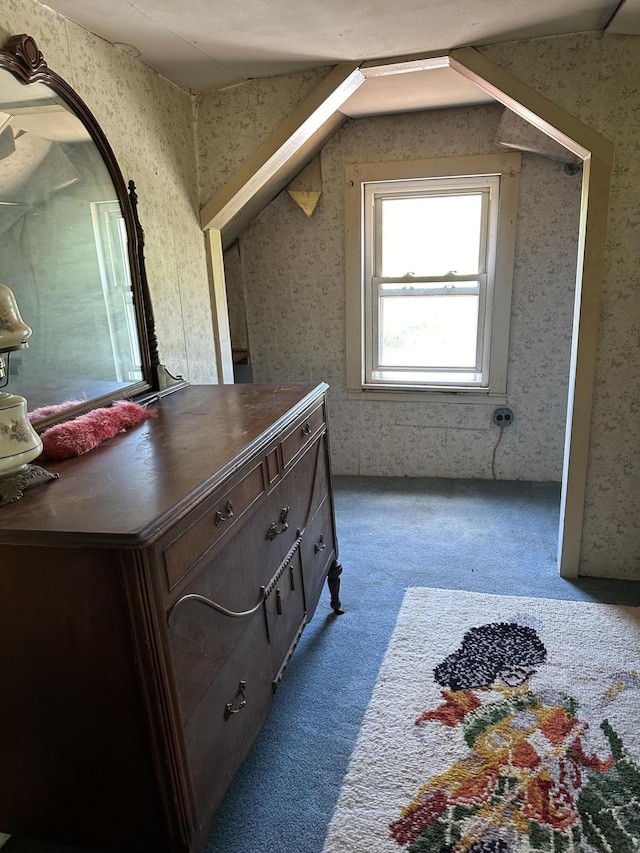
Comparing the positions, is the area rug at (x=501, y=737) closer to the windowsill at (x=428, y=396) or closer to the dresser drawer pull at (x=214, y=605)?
the dresser drawer pull at (x=214, y=605)

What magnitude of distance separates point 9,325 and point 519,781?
1702 mm

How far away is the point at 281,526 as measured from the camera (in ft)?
5.40

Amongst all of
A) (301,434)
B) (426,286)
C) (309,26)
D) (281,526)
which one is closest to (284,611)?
(281,526)

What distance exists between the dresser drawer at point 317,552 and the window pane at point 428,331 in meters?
1.70

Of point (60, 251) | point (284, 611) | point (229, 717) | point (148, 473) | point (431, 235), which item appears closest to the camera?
point (148, 473)

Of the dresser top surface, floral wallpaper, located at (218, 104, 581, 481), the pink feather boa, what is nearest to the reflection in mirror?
the pink feather boa

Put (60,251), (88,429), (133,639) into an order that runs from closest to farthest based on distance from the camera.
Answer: (133,639), (88,429), (60,251)

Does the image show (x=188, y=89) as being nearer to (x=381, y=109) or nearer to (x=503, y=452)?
(x=381, y=109)

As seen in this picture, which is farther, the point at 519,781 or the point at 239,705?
the point at 519,781

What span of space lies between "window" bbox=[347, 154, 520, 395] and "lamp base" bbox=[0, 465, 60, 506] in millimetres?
2611

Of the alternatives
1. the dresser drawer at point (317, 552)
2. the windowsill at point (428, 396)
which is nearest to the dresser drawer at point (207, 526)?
the dresser drawer at point (317, 552)

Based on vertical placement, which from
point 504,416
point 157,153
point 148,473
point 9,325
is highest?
point 157,153

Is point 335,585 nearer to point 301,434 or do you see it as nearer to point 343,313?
point 301,434

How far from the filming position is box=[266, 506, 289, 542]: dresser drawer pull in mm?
1557
